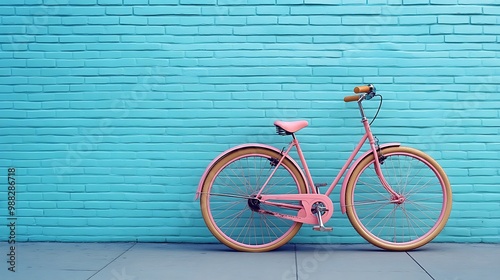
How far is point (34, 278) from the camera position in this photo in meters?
4.58

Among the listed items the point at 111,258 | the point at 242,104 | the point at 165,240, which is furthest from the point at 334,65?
the point at 111,258

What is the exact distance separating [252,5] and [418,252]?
2.72 m

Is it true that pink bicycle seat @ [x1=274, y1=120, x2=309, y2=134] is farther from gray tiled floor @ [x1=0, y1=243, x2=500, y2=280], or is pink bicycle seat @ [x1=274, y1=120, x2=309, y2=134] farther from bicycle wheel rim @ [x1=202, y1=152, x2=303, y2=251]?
gray tiled floor @ [x1=0, y1=243, x2=500, y2=280]

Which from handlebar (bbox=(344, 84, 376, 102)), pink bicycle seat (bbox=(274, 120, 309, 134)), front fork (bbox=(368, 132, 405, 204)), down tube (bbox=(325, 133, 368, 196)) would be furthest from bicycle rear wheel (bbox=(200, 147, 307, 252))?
handlebar (bbox=(344, 84, 376, 102))

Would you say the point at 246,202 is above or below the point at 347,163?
below

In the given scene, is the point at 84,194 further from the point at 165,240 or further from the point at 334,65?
the point at 334,65

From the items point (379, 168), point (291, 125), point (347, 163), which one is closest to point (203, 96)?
point (291, 125)

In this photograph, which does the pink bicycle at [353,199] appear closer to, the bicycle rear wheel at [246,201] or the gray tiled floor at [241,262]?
the bicycle rear wheel at [246,201]

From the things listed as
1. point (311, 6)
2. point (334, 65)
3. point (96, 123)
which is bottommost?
point (96, 123)

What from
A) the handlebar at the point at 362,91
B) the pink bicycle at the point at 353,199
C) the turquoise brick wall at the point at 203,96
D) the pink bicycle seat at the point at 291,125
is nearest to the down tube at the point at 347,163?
the pink bicycle at the point at 353,199

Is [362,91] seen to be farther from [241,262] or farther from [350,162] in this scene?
[241,262]

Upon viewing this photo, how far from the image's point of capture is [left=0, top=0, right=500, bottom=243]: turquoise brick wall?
227 inches

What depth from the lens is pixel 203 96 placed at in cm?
582

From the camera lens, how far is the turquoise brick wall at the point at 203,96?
5.76m
